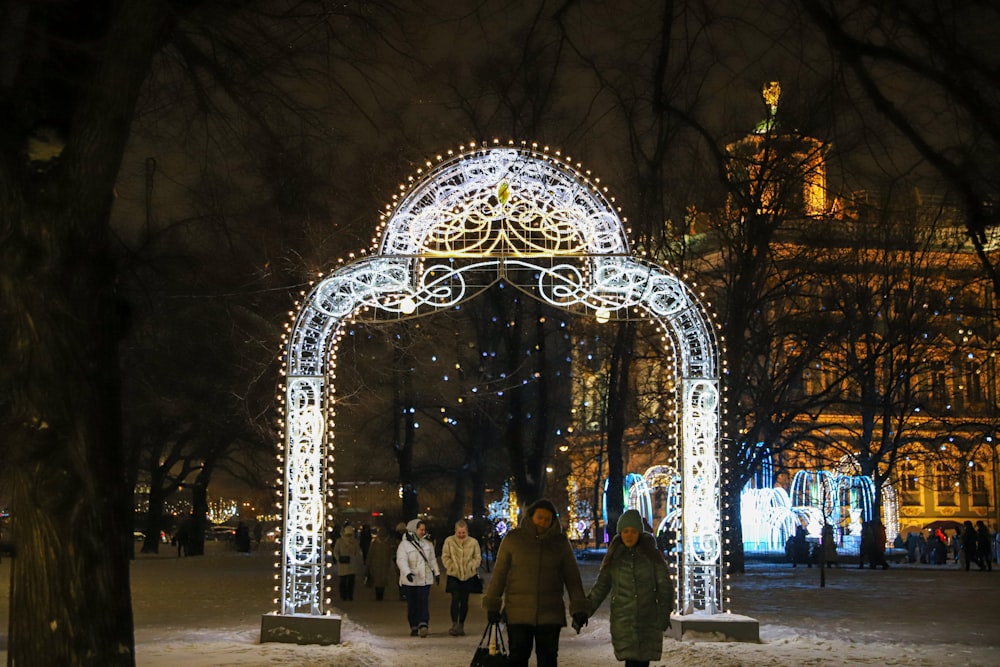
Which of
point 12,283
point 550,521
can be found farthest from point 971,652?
point 12,283

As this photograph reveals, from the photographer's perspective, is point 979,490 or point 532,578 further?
point 979,490

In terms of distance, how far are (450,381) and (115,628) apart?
2661 cm

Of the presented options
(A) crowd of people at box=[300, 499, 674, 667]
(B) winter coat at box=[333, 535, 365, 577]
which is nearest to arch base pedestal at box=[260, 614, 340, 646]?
(A) crowd of people at box=[300, 499, 674, 667]

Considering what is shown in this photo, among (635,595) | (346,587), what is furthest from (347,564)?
(635,595)

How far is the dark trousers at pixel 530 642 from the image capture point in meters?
10.3

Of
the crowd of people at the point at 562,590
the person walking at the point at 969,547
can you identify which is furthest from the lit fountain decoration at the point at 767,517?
the crowd of people at the point at 562,590

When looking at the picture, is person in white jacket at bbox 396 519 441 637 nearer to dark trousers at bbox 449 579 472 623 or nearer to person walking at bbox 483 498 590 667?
→ dark trousers at bbox 449 579 472 623

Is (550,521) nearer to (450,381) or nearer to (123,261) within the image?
(123,261)

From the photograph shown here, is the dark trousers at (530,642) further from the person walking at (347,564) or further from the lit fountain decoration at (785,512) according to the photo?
the lit fountain decoration at (785,512)

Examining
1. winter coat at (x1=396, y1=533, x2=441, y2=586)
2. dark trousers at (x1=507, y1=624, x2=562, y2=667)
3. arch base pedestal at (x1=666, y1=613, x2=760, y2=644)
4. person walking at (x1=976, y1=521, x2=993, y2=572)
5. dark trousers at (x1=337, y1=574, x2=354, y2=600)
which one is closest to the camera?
dark trousers at (x1=507, y1=624, x2=562, y2=667)

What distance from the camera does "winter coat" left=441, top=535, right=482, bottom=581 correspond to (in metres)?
17.8

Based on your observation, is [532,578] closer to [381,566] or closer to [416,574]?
[416,574]

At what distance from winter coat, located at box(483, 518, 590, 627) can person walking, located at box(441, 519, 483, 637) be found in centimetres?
713

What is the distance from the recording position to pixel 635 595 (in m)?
10.2
